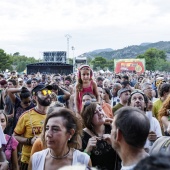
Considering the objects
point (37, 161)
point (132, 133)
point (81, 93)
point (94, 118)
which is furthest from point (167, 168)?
point (81, 93)

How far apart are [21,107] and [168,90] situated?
2721mm

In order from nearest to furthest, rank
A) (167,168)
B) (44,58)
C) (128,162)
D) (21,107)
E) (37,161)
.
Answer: (167,168)
(128,162)
(37,161)
(21,107)
(44,58)

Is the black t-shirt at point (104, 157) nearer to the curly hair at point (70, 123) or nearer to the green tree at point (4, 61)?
the curly hair at point (70, 123)

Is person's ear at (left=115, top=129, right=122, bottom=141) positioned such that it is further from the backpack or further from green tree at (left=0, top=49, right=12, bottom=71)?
green tree at (left=0, top=49, right=12, bottom=71)

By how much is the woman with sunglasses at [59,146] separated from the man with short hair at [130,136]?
0.70 meters

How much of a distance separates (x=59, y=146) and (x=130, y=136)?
0.87 meters

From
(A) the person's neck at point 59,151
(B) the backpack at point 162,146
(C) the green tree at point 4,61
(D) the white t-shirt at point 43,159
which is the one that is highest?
(C) the green tree at point 4,61

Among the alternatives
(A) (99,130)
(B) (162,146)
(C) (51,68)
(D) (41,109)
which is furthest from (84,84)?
(C) (51,68)

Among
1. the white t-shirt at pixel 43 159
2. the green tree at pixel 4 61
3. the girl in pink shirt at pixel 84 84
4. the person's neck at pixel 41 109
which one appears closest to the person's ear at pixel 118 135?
the white t-shirt at pixel 43 159

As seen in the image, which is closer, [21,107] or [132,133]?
[132,133]

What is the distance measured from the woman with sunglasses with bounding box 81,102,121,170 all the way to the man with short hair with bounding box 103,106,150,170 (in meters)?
1.08

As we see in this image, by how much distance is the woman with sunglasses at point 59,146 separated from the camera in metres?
3.04

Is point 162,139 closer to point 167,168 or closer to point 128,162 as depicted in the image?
point 128,162

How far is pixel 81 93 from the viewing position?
20.7 feet
